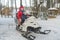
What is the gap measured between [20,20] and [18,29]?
0.51 metres

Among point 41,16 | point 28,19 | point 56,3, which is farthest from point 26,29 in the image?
point 56,3

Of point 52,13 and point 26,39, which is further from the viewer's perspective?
point 52,13

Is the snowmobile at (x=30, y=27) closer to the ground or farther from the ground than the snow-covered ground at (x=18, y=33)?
farther from the ground

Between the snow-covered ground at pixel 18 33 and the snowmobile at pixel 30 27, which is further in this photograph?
the snowmobile at pixel 30 27

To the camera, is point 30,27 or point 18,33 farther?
point 30,27

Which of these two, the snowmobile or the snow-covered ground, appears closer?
the snow-covered ground

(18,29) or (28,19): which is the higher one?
(28,19)

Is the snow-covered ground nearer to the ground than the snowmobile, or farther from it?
nearer to the ground

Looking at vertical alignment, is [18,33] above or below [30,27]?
below

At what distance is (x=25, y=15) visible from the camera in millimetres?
9172

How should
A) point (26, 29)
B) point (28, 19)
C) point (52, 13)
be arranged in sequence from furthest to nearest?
point (52, 13) < point (28, 19) < point (26, 29)

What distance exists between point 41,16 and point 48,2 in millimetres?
10655

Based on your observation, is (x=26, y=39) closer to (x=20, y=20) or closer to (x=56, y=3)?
(x=20, y=20)

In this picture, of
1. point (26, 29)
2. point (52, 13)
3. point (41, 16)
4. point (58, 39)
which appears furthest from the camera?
point (52, 13)
